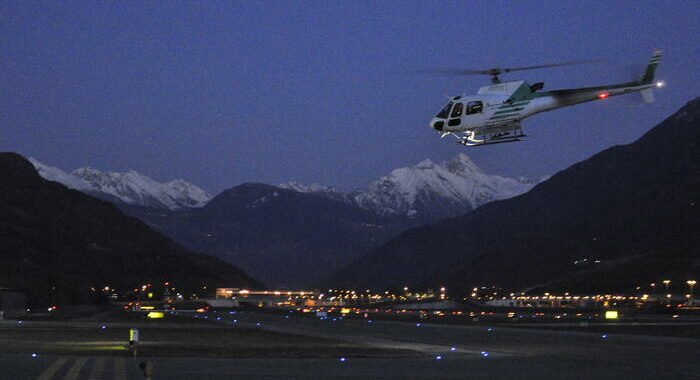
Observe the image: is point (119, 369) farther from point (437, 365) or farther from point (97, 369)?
point (437, 365)

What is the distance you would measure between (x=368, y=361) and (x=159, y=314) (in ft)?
255

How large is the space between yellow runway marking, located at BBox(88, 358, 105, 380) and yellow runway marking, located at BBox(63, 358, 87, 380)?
0.49m

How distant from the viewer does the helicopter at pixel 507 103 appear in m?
68.1

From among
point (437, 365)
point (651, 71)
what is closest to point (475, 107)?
point (651, 71)

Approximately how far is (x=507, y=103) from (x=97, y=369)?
123 ft

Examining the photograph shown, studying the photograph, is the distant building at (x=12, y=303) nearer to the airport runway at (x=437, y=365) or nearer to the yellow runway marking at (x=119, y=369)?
the airport runway at (x=437, y=365)

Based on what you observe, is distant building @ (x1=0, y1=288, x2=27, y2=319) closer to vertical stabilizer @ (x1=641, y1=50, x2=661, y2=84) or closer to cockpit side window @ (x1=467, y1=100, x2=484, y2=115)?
cockpit side window @ (x1=467, y1=100, x2=484, y2=115)

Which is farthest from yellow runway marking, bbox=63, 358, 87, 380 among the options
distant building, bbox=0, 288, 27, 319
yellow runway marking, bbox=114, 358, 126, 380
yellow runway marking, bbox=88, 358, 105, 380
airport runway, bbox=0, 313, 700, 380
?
distant building, bbox=0, 288, 27, 319

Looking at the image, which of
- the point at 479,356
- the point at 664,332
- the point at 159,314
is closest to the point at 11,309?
the point at 159,314

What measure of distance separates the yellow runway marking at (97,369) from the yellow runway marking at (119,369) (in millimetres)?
507

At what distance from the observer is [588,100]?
226 ft

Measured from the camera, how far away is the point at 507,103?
69062 mm

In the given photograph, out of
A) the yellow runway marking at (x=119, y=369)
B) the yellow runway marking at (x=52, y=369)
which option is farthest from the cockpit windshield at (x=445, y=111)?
the yellow runway marking at (x=52, y=369)

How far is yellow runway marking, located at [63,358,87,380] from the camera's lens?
3625 cm
